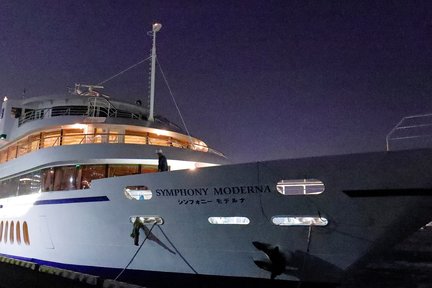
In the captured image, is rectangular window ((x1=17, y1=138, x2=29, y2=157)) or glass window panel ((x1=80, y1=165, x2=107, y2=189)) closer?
glass window panel ((x1=80, y1=165, x2=107, y2=189))

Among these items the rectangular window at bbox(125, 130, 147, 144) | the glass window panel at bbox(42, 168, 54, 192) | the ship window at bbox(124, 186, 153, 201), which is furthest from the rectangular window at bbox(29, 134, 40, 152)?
the ship window at bbox(124, 186, 153, 201)

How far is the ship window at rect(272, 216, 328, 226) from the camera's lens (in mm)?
7375

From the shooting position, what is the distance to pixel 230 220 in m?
8.05

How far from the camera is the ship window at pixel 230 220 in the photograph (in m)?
7.94

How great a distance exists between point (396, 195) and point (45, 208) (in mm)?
9899

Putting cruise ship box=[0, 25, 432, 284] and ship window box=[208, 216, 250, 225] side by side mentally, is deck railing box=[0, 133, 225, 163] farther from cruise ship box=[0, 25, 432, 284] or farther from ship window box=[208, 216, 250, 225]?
ship window box=[208, 216, 250, 225]

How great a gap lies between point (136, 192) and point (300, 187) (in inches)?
162

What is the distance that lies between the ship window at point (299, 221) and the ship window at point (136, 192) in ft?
10.8

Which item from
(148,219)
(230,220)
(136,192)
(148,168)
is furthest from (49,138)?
(230,220)

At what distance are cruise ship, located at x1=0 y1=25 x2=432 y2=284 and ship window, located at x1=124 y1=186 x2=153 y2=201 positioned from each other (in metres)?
0.03

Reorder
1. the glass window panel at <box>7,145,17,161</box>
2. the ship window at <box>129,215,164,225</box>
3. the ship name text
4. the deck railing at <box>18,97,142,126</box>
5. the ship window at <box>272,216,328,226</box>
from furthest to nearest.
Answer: the glass window panel at <box>7,145,17,161</box> < the deck railing at <box>18,97,142,126</box> < the ship window at <box>129,215,164,225</box> < the ship name text < the ship window at <box>272,216,328,226</box>

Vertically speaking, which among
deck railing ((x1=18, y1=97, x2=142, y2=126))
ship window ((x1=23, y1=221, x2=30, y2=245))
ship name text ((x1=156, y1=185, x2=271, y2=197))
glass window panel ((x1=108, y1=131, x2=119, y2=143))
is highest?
deck railing ((x1=18, y1=97, x2=142, y2=126))

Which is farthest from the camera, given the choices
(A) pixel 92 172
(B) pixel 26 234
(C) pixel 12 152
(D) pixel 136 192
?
(C) pixel 12 152

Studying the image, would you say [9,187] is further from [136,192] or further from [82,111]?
[136,192]
